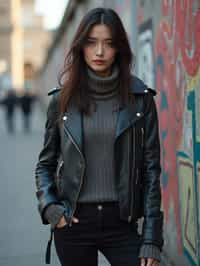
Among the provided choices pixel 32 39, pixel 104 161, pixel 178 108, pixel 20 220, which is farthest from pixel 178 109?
pixel 32 39

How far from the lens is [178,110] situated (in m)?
5.20

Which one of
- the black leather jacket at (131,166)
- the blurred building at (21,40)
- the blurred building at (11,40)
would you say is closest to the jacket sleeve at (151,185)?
the black leather jacket at (131,166)

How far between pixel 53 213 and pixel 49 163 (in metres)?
0.28

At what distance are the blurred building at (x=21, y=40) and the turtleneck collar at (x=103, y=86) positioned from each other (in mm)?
65240

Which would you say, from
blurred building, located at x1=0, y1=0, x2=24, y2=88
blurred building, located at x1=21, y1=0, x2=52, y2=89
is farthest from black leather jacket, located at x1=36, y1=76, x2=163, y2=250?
blurred building, located at x1=21, y1=0, x2=52, y2=89

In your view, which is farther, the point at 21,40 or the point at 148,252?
the point at 21,40

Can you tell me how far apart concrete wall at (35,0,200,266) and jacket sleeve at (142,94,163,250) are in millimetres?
1371

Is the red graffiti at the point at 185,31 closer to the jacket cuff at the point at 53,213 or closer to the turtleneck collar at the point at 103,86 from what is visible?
the turtleneck collar at the point at 103,86

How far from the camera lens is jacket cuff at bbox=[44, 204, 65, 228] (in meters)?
3.14

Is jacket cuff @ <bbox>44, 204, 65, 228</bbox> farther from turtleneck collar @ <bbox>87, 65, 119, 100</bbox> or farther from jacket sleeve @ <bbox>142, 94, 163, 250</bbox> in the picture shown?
turtleneck collar @ <bbox>87, 65, 119, 100</bbox>

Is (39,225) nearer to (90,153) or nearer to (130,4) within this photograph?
(130,4)

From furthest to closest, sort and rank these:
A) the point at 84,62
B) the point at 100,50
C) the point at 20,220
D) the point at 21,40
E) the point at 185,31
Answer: the point at 21,40, the point at 20,220, the point at 185,31, the point at 84,62, the point at 100,50

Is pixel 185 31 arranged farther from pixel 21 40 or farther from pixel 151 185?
→ pixel 21 40

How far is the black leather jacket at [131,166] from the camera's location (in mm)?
3104
